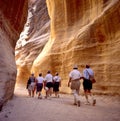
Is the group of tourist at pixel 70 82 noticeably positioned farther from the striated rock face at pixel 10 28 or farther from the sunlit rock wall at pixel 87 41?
the sunlit rock wall at pixel 87 41

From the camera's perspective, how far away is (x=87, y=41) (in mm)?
15422

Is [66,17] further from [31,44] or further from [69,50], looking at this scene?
[31,44]

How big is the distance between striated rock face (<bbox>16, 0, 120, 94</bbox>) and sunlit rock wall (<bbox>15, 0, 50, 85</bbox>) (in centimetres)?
851

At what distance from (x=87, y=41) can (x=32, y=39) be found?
16.8 meters

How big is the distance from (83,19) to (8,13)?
25.0ft

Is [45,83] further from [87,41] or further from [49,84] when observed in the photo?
[87,41]

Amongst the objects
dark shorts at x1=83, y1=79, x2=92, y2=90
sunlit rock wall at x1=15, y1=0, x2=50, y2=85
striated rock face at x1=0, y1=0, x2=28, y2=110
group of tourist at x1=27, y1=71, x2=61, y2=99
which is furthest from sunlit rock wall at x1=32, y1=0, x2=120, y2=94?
sunlit rock wall at x1=15, y1=0, x2=50, y2=85

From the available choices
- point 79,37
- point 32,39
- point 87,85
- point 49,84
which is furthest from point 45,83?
point 32,39

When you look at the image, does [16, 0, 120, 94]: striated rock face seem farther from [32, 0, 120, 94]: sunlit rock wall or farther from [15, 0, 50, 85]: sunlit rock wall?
[15, 0, 50, 85]: sunlit rock wall

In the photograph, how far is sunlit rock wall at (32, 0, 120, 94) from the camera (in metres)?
13.7

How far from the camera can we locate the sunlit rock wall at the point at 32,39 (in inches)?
1134

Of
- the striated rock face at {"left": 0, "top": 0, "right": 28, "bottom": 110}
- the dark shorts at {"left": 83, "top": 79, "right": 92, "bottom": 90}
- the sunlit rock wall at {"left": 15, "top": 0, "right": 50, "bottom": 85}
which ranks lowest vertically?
the dark shorts at {"left": 83, "top": 79, "right": 92, "bottom": 90}

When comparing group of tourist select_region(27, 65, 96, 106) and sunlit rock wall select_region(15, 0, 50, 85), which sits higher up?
sunlit rock wall select_region(15, 0, 50, 85)

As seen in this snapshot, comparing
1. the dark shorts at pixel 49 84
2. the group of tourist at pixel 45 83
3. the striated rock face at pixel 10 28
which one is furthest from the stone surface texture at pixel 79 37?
the dark shorts at pixel 49 84
